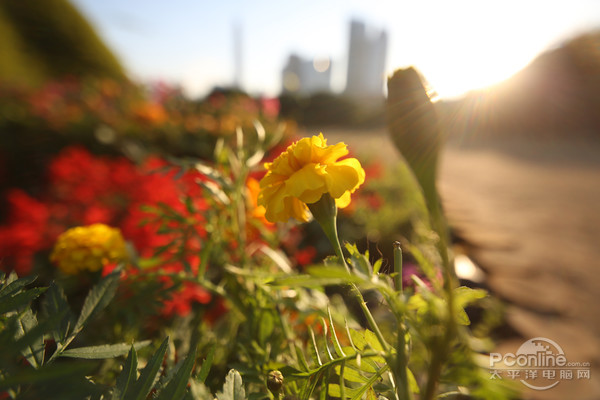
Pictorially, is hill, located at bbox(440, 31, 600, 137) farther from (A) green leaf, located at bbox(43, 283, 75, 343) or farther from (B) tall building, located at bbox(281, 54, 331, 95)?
(B) tall building, located at bbox(281, 54, 331, 95)

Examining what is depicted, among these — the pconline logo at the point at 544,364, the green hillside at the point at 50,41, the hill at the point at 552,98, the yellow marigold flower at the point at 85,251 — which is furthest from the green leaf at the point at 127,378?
the hill at the point at 552,98

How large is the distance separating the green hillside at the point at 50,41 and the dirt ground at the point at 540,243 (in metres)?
6.26

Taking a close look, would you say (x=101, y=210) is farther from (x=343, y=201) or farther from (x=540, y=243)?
(x=540, y=243)

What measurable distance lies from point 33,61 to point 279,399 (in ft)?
25.0

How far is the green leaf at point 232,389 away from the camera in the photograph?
0.90 ft

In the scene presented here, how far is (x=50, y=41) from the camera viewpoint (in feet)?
19.3

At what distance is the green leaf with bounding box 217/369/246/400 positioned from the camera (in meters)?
0.27

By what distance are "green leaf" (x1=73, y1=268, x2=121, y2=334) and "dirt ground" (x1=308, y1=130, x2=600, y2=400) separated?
1.35ft

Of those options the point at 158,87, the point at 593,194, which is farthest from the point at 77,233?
the point at 593,194

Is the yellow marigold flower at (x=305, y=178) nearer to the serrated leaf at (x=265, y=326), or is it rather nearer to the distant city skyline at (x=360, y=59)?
the serrated leaf at (x=265, y=326)

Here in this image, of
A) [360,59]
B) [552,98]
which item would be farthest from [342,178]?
[360,59]

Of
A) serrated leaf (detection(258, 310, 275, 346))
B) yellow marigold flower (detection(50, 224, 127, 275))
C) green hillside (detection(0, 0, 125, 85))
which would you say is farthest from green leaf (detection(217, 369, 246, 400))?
green hillside (detection(0, 0, 125, 85))

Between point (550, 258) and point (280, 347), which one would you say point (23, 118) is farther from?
point (550, 258)

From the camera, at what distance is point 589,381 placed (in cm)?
105
